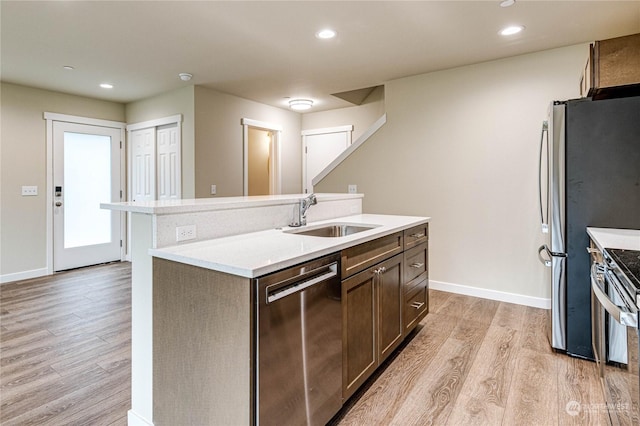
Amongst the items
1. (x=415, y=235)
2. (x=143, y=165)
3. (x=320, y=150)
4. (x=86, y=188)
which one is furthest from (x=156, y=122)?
(x=415, y=235)

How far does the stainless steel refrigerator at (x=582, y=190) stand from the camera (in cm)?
221

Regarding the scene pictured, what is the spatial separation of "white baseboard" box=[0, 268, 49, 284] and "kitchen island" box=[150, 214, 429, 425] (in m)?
Answer: 4.20

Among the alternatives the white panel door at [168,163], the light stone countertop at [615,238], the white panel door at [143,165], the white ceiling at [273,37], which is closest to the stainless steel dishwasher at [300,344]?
the light stone countertop at [615,238]

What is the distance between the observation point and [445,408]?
188 cm

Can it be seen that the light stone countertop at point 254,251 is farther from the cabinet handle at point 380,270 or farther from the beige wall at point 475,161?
the beige wall at point 475,161

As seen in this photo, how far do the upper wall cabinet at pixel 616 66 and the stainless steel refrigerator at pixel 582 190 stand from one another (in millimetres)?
103

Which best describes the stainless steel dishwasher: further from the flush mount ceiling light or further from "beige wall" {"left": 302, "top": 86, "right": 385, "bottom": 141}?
"beige wall" {"left": 302, "top": 86, "right": 385, "bottom": 141}

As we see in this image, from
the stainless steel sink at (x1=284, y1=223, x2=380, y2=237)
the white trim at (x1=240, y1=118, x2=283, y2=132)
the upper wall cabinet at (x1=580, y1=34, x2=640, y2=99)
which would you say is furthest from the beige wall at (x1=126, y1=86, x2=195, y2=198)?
the upper wall cabinet at (x1=580, y1=34, x2=640, y2=99)

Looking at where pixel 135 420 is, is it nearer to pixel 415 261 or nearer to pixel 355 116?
pixel 415 261

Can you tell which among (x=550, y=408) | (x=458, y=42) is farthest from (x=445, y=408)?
(x=458, y=42)

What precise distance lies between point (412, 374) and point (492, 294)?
1931 mm

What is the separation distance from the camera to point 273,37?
3.06 metres

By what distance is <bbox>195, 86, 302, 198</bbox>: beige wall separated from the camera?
4.59 meters

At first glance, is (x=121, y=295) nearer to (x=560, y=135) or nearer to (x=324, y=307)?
(x=324, y=307)
